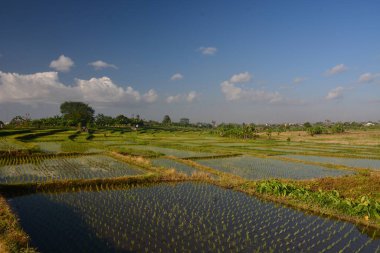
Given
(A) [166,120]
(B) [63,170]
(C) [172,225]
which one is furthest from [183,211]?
(A) [166,120]

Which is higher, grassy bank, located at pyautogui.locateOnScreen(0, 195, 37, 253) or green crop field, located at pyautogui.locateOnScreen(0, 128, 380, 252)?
grassy bank, located at pyautogui.locateOnScreen(0, 195, 37, 253)

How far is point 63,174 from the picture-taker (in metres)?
16.8

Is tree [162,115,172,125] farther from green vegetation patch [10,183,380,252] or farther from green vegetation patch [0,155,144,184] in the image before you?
green vegetation patch [10,183,380,252]

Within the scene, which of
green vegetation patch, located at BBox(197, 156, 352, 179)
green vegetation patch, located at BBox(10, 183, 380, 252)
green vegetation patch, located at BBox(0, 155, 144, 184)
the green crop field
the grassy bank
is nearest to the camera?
the grassy bank

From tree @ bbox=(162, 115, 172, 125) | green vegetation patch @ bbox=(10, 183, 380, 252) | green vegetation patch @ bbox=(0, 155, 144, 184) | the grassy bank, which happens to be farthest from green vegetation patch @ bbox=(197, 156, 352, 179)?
tree @ bbox=(162, 115, 172, 125)

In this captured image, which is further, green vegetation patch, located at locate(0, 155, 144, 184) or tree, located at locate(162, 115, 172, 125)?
tree, located at locate(162, 115, 172, 125)

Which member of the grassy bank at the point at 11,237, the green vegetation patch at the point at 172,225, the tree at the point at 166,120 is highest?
the tree at the point at 166,120

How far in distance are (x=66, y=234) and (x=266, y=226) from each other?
21.6 feet

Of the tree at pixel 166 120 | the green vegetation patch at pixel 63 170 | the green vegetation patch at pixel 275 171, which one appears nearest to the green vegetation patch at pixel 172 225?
the green vegetation patch at pixel 63 170

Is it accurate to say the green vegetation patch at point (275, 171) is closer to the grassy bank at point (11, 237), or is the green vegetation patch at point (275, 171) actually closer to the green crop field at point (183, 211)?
the green crop field at point (183, 211)

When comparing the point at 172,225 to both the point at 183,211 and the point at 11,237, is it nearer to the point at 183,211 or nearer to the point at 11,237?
the point at 183,211

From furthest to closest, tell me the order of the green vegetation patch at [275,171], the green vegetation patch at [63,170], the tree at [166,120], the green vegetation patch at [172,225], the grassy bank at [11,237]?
1. the tree at [166,120]
2. the green vegetation patch at [275,171]
3. the green vegetation patch at [63,170]
4. the green vegetation patch at [172,225]
5. the grassy bank at [11,237]

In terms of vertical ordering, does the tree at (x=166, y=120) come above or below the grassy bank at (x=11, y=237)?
above

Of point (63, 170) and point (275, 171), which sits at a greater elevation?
point (63, 170)
